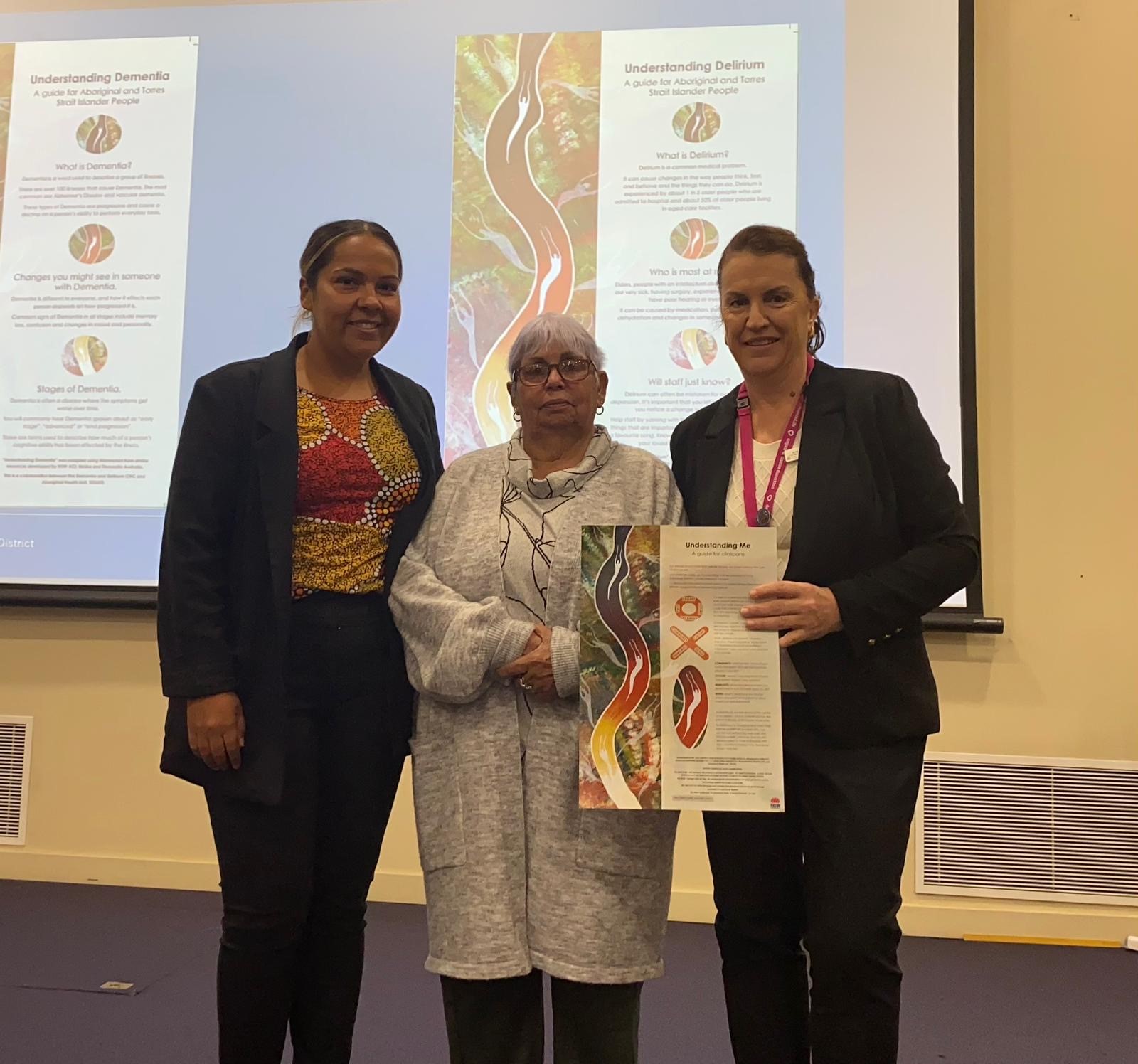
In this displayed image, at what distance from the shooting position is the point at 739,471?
1.50 m

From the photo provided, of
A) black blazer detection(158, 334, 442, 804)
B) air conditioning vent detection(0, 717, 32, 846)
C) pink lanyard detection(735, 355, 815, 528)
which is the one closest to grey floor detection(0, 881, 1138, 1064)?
air conditioning vent detection(0, 717, 32, 846)

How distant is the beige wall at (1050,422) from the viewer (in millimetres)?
2971

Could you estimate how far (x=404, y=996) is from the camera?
93.3 inches

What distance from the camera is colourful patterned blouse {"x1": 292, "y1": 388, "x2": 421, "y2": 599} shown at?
5.08 feet

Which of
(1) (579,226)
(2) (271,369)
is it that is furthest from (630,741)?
(1) (579,226)

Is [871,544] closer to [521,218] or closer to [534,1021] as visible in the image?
[534,1021]

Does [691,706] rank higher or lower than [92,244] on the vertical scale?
lower

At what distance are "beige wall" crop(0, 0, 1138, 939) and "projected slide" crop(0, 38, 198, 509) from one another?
5.10ft

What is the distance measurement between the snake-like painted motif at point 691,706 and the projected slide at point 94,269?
7.65ft

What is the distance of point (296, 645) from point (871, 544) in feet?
2.97

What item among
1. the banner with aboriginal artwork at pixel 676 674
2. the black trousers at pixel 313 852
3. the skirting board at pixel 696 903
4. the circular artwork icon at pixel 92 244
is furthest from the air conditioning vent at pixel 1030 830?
the circular artwork icon at pixel 92 244

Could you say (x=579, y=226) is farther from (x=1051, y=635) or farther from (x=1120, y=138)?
(x=1051, y=635)

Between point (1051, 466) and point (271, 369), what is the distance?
246cm

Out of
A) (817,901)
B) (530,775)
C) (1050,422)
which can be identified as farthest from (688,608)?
(1050,422)
